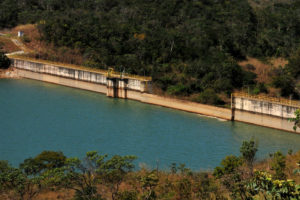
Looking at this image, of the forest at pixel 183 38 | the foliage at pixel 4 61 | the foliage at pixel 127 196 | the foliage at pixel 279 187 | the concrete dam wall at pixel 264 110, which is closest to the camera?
the foliage at pixel 279 187

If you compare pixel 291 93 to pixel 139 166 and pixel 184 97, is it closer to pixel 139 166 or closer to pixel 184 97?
pixel 184 97

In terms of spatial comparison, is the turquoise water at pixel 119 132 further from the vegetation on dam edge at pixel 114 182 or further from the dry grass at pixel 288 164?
the vegetation on dam edge at pixel 114 182

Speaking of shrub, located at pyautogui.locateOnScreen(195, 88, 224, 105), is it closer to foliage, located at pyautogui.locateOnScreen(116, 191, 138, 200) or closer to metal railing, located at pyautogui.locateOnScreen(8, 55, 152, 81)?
metal railing, located at pyautogui.locateOnScreen(8, 55, 152, 81)

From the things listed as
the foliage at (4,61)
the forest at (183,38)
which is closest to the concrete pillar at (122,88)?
the forest at (183,38)

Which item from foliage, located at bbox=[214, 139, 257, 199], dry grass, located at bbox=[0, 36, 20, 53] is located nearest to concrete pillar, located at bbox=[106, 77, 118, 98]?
dry grass, located at bbox=[0, 36, 20, 53]

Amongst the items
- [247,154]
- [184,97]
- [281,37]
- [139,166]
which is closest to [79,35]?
[184,97]
